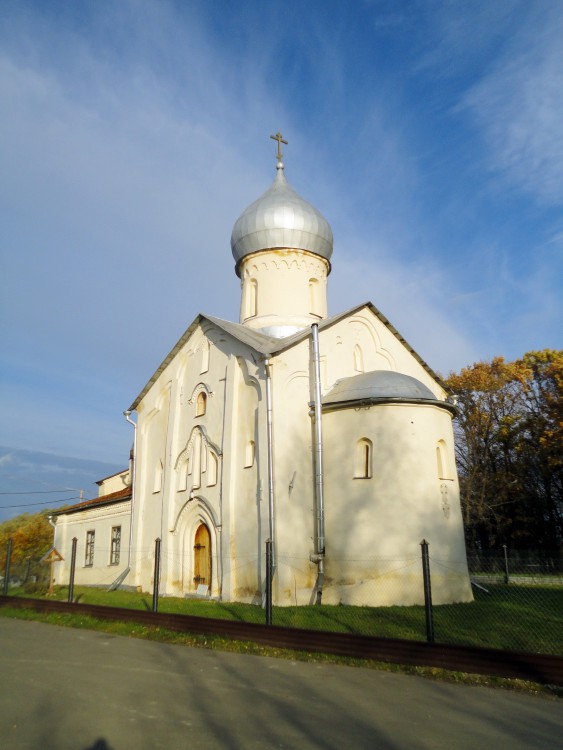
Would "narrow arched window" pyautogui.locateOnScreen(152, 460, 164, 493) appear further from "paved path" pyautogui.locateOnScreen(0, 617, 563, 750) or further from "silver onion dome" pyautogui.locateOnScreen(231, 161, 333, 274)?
"paved path" pyautogui.locateOnScreen(0, 617, 563, 750)

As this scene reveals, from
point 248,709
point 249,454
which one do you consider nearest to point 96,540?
point 249,454

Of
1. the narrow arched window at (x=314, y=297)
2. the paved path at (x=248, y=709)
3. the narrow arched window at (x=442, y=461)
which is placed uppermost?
the narrow arched window at (x=314, y=297)

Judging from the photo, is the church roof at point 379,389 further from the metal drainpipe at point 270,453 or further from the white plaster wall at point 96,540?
the white plaster wall at point 96,540

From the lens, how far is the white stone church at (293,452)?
45.1 feet

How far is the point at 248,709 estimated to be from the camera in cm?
582

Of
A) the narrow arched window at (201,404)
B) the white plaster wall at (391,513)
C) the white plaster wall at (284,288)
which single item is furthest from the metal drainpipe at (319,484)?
the white plaster wall at (284,288)

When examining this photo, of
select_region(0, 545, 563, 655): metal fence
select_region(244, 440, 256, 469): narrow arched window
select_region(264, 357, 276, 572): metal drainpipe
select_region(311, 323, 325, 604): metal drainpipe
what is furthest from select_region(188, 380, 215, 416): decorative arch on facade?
select_region(0, 545, 563, 655): metal fence

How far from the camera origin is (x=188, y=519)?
17.5 m

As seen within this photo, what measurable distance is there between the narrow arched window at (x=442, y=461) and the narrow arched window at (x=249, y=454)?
443 centimetres

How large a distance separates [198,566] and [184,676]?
9.90 m

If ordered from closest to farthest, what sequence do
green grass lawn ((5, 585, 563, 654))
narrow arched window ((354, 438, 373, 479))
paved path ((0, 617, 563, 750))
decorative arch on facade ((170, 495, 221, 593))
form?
paved path ((0, 617, 563, 750)) < green grass lawn ((5, 585, 563, 654)) < narrow arched window ((354, 438, 373, 479)) < decorative arch on facade ((170, 495, 221, 593))

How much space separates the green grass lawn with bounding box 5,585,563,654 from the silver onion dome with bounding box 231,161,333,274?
36.0 ft

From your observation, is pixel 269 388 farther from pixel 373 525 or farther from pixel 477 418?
pixel 477 418

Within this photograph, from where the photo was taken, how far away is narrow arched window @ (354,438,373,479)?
14.2 m
